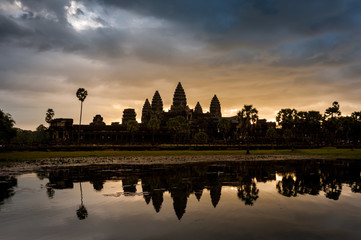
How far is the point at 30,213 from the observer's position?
12.7 meters

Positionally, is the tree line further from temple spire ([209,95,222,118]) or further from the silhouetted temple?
temple spire ([209,95,222,118])

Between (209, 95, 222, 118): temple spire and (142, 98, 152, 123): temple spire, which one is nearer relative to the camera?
(142, 98, 152, 123): temple spire

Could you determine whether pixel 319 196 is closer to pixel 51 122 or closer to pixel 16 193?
pixel 16 193

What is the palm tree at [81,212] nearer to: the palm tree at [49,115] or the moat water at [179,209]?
the moat water at [179,209]

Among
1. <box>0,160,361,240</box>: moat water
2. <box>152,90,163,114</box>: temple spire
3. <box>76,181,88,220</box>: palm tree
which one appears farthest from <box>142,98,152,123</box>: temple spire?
<box>76,181,88,220</box>: palm tree

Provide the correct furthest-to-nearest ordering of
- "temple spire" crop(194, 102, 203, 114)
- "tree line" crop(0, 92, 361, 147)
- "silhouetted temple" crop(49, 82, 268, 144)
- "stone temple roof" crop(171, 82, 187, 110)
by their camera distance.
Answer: "temple spire" crop(194, 102, 203, 114) < "stone temple roof" crop(171, 82, 187, 110) < "silhouetted temple" crop(49, 82, 268, 144) < "tree line" crop(0, 92, 361, 147)

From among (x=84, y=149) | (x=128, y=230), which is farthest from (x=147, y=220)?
(x=84, y=149)

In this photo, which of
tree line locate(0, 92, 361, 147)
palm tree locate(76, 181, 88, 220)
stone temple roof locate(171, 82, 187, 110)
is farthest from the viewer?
stone temple roof locate(171, 82, 187, 110)

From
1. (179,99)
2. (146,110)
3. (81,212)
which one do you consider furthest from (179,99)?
(81,212)

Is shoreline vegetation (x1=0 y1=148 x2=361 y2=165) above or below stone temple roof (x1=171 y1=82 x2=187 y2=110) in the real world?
below

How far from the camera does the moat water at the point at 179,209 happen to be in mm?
10257

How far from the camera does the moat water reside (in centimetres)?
1026

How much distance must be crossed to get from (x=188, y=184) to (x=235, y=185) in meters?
2.98

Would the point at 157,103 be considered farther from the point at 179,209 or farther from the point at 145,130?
the point at 179,209
